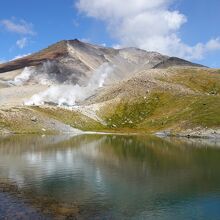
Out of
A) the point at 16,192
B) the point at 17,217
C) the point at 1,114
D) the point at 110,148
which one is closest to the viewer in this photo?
the point at 17,217

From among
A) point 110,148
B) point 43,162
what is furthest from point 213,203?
point 110,148

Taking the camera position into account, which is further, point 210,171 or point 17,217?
point 210,171

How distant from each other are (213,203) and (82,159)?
49.2m

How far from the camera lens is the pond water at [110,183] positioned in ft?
177

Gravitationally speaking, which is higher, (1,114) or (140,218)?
(1,114)

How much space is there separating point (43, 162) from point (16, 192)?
112 ft

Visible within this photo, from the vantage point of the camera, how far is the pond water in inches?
2126

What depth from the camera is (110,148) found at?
13150cm

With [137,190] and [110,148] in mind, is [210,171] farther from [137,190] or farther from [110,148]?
[110,148]

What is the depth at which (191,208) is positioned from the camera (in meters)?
56.7

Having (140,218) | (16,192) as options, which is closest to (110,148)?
(16,192)

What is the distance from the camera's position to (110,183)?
72.6 m

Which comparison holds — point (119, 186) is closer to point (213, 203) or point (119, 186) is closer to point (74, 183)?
point (74, 183)

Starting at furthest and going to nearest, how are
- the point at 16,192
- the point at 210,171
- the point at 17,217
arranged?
the point at 210,171
the point at 16,192
the point at 17,217
